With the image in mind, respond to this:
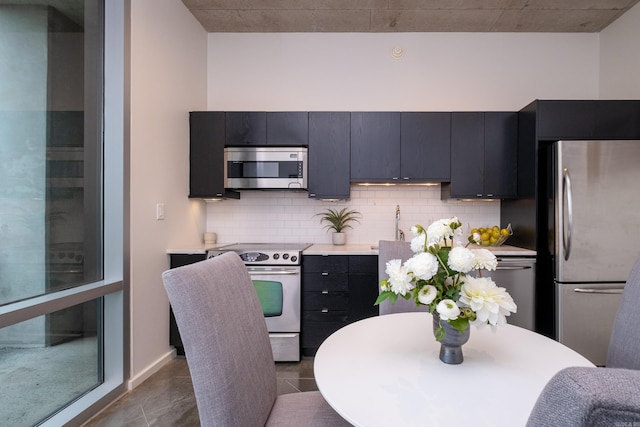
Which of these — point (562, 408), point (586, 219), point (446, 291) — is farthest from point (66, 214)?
point (586, 219)

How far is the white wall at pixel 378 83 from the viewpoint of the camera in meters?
3.38

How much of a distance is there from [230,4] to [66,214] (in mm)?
2252

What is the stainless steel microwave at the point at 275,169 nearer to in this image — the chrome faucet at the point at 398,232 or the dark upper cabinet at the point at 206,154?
the dark upper cabinet at the point at 206,154

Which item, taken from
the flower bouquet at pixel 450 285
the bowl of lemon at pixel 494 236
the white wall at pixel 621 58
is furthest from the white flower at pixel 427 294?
the white wall at pixel 621 58

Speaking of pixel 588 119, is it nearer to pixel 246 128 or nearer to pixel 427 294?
pixel 427 294

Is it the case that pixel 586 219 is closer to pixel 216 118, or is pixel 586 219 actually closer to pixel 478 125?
pixel 478 125

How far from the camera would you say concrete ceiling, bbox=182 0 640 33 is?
2924mm

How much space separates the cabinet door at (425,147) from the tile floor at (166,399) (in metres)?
1.95

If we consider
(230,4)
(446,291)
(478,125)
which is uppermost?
(230,4)

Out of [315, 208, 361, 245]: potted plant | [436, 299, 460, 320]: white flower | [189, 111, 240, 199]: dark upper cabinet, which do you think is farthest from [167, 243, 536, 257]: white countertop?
[436, 299, 460, 320]: white flower

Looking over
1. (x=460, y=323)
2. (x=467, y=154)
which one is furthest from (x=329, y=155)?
(x=460, y=323)

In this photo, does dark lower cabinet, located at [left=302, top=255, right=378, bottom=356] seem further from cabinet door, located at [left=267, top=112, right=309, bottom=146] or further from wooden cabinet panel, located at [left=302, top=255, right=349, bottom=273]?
cabinet door, located at [left=267, top=112, right=309, bottom=146]

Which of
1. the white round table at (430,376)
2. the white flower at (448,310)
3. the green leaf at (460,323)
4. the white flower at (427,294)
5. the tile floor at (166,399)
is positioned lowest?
the tile floor at (166,399)

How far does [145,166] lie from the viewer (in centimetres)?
242
